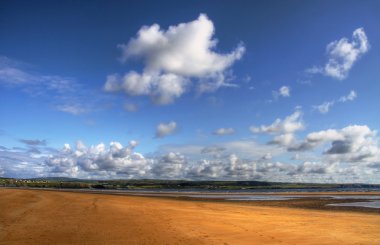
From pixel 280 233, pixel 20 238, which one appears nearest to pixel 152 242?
pixel 20 238

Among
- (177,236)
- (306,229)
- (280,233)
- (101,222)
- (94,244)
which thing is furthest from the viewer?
(101,222)

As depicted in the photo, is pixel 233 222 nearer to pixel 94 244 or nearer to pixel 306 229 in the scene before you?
pixel 306 229

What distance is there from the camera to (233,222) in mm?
26141

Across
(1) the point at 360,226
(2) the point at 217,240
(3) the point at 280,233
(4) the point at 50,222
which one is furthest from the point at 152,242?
Answer: (1) the point at 360,226

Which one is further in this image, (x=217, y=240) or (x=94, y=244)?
(x=217, y=240)

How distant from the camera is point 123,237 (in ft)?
61.6

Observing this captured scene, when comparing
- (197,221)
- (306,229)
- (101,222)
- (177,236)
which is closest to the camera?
(177,236)

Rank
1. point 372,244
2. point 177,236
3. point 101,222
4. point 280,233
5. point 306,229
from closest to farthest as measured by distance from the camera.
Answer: point 372,244 < point 177,236 < point 280,233 < point 306,229 < point 101,222

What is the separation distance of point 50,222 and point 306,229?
17392mm

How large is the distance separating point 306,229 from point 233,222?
5382 millimetres

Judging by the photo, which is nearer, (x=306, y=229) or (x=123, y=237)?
(x=123, y=237)

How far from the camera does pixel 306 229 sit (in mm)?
23234

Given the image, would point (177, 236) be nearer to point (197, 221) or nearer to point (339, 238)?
point (197, 221)

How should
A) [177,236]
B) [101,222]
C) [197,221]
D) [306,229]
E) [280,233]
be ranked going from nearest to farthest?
[177,236], [280,233], [306,229], [101,222], [197,221]
